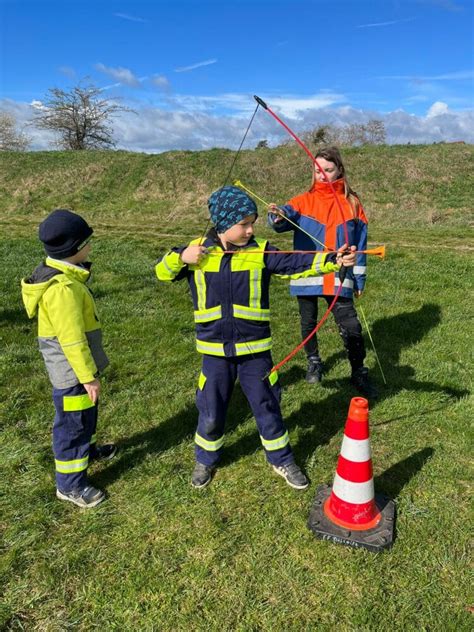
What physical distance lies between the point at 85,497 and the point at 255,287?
6.22 ft

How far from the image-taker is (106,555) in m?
2.78

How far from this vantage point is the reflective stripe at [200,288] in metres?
3.09

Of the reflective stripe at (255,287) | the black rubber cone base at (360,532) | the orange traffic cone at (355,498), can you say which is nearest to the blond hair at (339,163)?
the reflective stripe at (255,287)

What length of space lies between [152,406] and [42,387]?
1.28 meters

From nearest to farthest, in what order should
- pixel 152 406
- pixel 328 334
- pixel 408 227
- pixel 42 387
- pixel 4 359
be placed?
pixel 152 406
pixel 42 387
pixel 4 359
pixel 328 334
pixel 408 227

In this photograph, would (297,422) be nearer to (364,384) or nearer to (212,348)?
(364,384)

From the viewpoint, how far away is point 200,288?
3.12m

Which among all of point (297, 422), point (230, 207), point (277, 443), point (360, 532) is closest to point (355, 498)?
point (360, 532)

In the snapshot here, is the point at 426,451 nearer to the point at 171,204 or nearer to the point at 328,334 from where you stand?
the point at 328,334

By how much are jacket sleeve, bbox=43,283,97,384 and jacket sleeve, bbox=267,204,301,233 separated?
212 centimetres

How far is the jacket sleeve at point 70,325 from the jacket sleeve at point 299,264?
1300mm

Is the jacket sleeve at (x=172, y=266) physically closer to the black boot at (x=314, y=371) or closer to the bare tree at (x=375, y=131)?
the black boot at (x=314, y=371)

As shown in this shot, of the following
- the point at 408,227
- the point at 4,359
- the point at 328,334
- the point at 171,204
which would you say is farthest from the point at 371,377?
the point at 171,204

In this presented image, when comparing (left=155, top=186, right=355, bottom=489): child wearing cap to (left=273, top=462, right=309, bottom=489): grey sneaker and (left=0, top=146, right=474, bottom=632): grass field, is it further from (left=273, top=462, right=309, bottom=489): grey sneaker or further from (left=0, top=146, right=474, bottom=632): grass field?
(left=0, top=146, right=474, bottom=632): grass field
